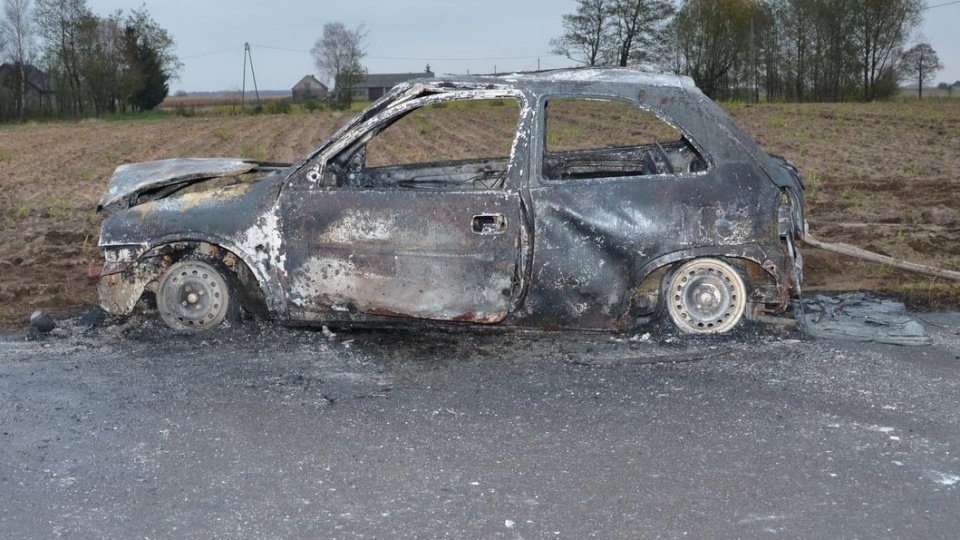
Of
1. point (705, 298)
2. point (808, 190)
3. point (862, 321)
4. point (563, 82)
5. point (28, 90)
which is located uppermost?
point (28, 90)

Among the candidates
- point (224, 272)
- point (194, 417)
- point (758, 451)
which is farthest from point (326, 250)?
point (758, 451)

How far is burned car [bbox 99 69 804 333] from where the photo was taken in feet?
21.1

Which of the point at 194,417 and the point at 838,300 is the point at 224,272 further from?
the point at 838,300

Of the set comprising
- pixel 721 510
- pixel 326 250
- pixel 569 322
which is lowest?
pixel 721 510

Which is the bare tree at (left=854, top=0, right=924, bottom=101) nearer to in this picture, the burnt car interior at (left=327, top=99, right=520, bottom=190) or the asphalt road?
the burnt car interior at (left=327, top=99, right=520, bottom=190)

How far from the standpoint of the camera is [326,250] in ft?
21.4

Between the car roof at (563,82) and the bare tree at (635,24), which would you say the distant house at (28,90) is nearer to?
the bare tree at (635,24)

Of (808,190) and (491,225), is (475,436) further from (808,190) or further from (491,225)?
(808,190)

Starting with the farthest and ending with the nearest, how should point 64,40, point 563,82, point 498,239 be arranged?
1. point 64,40
2. point 563,82
3. point 498,239

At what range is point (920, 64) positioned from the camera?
213 feet

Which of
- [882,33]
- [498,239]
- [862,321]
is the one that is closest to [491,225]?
[498,239]

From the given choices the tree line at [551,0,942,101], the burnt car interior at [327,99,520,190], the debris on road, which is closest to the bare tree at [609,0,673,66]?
the tree line at [551,0,942,101]

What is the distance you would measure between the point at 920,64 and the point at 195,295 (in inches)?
2602

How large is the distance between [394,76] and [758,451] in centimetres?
10161
